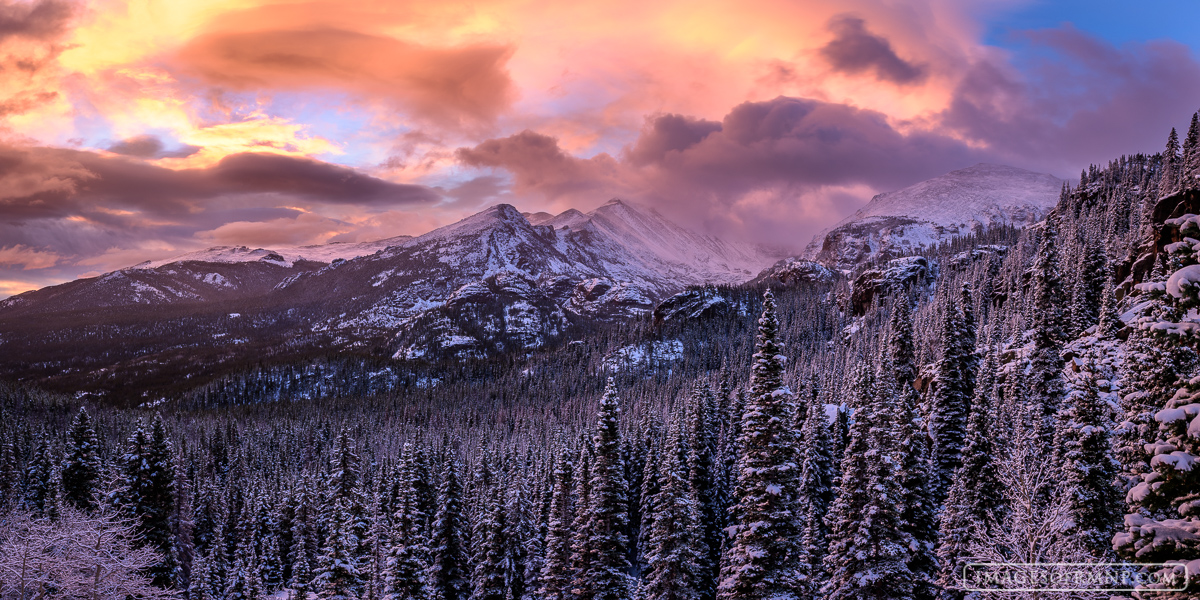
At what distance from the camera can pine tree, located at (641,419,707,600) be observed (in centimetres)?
3228

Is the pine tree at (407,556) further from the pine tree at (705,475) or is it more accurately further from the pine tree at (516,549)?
the pine tree at (705,475)

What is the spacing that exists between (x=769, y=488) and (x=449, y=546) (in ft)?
96.8

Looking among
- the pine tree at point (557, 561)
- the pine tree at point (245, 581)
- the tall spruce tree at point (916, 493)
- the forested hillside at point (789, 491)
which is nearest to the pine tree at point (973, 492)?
the forested hillside at point (789, 491)

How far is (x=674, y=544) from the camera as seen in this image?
32.5m

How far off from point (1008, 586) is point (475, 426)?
159 metres

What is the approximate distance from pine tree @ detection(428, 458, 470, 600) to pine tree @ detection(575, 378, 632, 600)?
580 inches

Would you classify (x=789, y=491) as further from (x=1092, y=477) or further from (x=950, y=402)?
(x=950, y=402)

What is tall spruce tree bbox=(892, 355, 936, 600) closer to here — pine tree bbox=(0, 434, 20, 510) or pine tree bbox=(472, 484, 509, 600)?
pine tree bbox=(472, 484, 509, 600)

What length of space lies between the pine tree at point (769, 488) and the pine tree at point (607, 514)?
9597 mm

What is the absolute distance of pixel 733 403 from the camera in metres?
59.6

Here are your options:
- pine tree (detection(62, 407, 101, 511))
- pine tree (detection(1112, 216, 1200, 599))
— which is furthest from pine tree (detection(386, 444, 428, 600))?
pine tree (detection(1112, 216, 1200, 599))

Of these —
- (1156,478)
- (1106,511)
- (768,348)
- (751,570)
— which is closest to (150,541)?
(751,570)

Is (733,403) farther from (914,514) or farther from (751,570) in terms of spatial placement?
(751,570)

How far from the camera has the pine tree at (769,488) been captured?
75.6 feet
